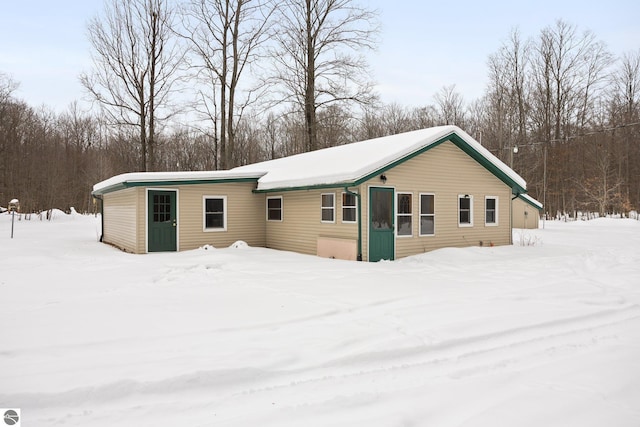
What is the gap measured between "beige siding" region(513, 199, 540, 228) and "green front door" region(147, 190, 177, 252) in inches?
768

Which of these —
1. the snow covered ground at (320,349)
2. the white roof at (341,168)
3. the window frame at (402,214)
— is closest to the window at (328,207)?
the white roof at (341,168)

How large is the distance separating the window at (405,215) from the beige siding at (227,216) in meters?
5.59

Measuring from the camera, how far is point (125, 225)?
15.1m

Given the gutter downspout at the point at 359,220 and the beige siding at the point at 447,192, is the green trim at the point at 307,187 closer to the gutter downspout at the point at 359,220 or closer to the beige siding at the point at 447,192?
the gutter downspout at the point at 359,220

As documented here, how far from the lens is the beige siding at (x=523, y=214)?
24.9 m

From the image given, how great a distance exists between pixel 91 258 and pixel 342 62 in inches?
674

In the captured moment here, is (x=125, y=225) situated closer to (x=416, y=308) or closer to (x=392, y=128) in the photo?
(x=416, y=308)

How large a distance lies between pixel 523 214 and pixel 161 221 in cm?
2061

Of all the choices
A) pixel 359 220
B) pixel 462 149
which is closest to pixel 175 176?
pixel 359 220

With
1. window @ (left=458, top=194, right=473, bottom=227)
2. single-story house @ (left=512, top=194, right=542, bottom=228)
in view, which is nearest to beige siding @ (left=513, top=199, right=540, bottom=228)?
single-story house @ (left=512, top=194, right=542, bottom=228)

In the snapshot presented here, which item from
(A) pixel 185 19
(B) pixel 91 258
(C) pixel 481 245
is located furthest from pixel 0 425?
(A) pixel 185 19

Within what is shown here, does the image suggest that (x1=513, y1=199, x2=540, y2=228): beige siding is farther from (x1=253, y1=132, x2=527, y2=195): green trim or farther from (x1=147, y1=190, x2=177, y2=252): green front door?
(x1=147, y1=190, x2=177, y2=252): green front door

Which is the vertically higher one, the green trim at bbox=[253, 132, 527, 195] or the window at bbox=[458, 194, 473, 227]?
the green trim at bbox=[253, 132, 527, 195]

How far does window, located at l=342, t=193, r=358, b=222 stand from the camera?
1232 centimetres
